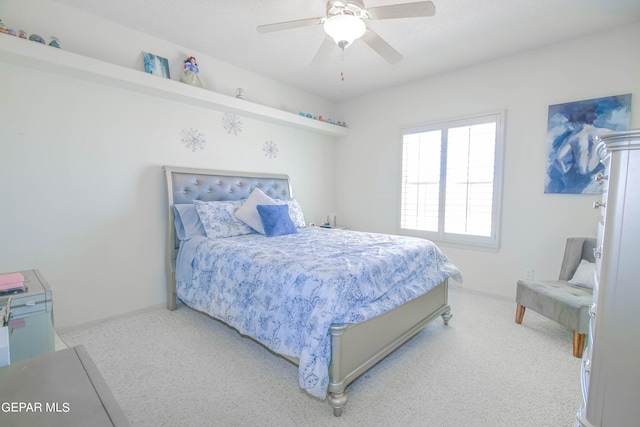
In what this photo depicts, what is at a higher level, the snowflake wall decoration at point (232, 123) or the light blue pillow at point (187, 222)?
the snowflake wall decoration at point (232, 123)

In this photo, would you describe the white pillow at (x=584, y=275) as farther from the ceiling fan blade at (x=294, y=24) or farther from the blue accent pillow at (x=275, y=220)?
the ceiling fan blade at (x=294, y=24)

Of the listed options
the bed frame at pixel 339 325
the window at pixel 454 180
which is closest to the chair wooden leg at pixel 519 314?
the bed frame at pixel 339 325

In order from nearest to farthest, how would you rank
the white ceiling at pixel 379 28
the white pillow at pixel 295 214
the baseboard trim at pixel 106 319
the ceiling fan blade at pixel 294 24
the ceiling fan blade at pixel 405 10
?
the ceiling fan blade at pixel 405 10
the ceiling fan blade at pixel 294 24
the white ceiling at pixel 379 28
the baseboard trim at pixel 106 319
the white pillow at pixel 295 214

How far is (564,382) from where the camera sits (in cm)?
191

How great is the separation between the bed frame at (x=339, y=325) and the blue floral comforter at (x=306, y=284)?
8 centimetres

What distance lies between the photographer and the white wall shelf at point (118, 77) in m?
2.10

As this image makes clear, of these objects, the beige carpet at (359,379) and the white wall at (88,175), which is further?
the white wall at (88,175)

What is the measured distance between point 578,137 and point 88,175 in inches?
182

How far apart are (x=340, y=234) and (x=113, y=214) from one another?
87.2 inches

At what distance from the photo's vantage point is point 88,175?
259 cm

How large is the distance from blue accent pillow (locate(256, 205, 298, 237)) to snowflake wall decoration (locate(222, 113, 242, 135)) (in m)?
1.12

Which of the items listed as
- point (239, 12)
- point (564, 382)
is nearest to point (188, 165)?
point (239, 12)

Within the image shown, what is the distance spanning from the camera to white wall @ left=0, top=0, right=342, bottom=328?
2275mm

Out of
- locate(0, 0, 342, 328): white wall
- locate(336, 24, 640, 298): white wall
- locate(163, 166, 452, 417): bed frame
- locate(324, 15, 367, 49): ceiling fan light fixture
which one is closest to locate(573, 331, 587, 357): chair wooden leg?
locate(163, 166, 452, 417): bed frame
